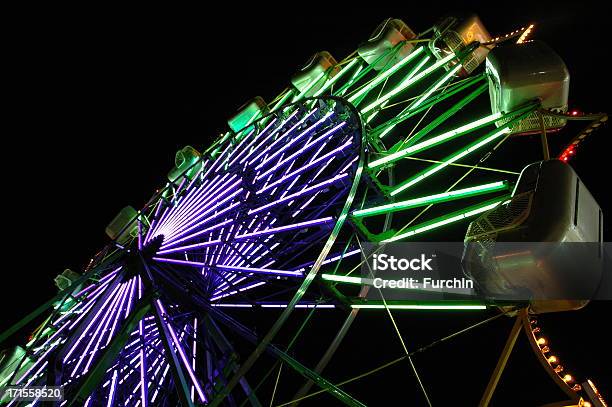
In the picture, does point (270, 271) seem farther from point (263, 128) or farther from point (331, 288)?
point (263, 128)

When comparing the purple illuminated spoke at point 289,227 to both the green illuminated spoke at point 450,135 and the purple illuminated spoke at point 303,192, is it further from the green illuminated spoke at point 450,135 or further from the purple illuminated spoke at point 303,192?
the green illuminated spoke at point 450,135

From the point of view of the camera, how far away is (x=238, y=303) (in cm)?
895

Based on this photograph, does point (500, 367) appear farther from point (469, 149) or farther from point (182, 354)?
point (182, 354)

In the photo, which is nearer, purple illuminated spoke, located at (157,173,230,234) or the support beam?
the support beam

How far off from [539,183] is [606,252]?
87 cm

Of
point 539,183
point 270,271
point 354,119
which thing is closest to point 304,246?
point 270,271

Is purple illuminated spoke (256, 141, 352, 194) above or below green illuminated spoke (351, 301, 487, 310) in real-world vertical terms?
above

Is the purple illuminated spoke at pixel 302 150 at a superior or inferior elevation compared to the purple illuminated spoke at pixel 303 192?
superior

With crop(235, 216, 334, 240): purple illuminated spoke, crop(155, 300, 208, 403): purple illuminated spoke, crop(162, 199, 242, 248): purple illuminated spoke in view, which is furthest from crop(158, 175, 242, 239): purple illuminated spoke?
crop(155, 300, 208, 403): purple illuminated spoke

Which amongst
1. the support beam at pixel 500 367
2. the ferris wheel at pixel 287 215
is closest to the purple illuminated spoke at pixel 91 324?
the ferris wheel at pixel 287 215

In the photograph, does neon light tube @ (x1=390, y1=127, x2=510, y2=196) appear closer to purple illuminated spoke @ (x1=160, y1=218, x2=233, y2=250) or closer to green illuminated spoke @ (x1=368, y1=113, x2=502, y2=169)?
green illuminated spoke @ (x1=368, y1=113, x2=502, y2=169)

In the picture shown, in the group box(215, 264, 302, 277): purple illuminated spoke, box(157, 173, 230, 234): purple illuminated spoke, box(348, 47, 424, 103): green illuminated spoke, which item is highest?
box(157, 173, 230, 234): purple illuminated spoke

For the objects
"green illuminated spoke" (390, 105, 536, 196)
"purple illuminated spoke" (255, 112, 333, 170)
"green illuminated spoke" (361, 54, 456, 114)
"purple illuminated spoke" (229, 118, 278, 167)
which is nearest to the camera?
"green illuminated spoke" (390, 105, 536, 196)

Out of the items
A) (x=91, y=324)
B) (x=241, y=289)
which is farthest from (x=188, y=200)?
(x=91, y=324)
